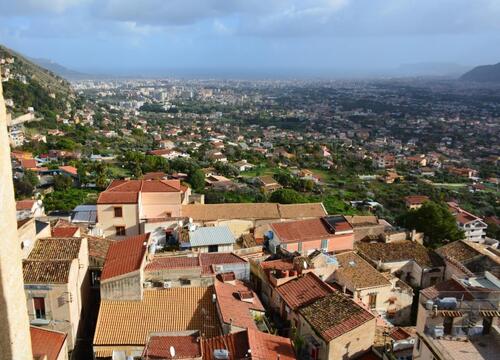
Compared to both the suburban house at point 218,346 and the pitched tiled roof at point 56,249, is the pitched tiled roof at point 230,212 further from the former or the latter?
the suburban house at point 218,346

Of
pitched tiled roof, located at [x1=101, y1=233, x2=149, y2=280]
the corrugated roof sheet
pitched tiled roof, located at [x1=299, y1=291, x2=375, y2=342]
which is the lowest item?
the corrugated roof sheet

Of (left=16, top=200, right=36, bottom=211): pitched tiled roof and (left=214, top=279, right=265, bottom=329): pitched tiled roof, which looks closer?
(left=214, top=279, right=265, bottom=329): pitched tiled roof

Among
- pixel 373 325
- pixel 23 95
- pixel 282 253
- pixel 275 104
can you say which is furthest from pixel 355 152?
pixel 275 104

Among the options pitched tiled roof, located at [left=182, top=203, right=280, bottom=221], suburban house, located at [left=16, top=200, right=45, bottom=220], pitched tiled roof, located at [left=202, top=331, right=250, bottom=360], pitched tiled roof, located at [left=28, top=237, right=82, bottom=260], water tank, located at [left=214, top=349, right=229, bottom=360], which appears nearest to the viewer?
water tank, located at [left=214, top=349, right=229, bottom=360]

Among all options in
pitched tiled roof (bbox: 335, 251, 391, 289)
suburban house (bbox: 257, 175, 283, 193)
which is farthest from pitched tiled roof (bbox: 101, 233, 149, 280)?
suburban house (bbox: 257, 175, 283, 193)

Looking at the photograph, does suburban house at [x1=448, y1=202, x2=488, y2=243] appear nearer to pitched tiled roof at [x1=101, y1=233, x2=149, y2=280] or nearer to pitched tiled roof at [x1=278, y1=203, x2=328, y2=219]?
pitched tiled roof at [x1=278, y1=203, x2=328, y2=219]

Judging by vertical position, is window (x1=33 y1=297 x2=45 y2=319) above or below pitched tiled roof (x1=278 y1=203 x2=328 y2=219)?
above
